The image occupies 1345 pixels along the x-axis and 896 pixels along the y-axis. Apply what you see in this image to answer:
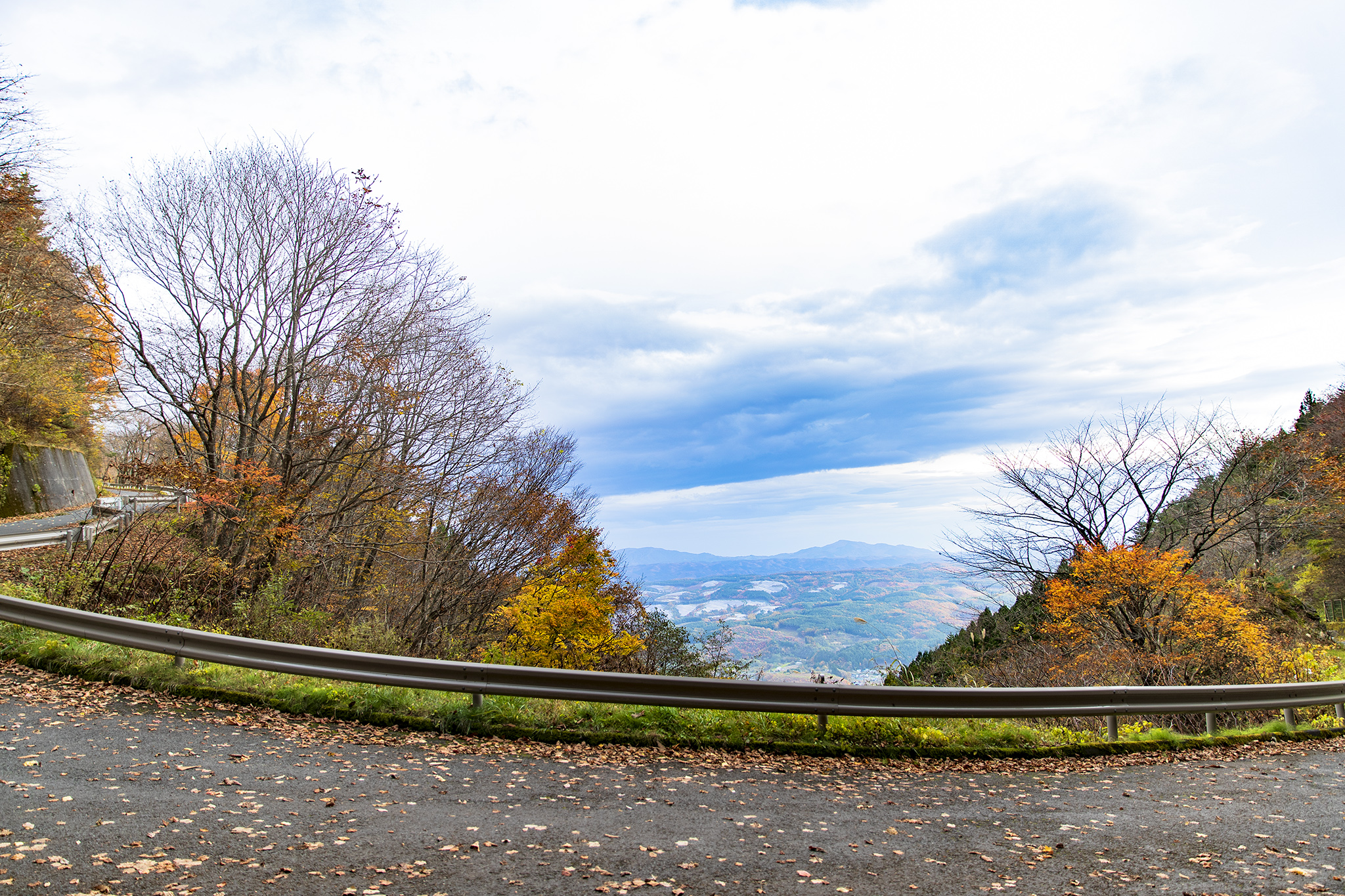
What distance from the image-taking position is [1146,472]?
1844cm

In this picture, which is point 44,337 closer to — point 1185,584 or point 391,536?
point 391,536

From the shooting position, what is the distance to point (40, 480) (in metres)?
23.9

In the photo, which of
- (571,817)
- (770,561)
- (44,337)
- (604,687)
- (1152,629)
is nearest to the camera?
(571,817)

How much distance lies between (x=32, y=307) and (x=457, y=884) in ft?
76.4

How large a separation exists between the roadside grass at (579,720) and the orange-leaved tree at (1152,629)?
795 centimetres

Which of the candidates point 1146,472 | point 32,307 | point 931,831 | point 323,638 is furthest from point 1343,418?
point 32,307

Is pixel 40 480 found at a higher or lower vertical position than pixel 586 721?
higher

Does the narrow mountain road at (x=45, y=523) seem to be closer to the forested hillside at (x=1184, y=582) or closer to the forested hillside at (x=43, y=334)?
the forested hillside at (x=43, y=334)

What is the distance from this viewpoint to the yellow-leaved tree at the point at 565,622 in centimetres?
1864

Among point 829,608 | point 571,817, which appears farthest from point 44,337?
point 829,608

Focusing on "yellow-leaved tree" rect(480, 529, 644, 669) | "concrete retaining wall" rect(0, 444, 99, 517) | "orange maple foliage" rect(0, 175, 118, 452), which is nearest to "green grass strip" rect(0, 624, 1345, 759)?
"yellow-leaved tree" rect(480, 529, 644, 669)

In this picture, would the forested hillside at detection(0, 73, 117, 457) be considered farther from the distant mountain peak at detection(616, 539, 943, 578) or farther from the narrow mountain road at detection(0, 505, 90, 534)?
the distant mountain peak at detection(616, 539, 943, 578)

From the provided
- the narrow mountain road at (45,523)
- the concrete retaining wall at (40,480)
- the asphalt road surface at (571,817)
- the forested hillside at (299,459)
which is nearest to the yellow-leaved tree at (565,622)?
the forested hillside at (299,459)

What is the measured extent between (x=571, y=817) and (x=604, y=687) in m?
1.96
